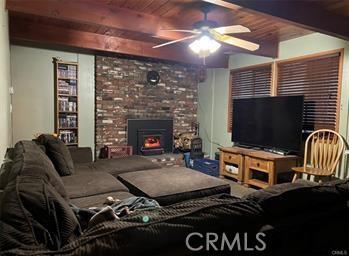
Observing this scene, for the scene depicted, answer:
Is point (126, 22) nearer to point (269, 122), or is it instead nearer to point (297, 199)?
point (269, 122)

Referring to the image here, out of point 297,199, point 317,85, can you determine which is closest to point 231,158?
point 317,85

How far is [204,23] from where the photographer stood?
2.98 m

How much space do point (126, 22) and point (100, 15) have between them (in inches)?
12.3

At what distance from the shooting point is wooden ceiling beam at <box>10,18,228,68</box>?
386cm

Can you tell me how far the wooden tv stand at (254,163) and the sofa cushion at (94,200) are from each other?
91.2 inches

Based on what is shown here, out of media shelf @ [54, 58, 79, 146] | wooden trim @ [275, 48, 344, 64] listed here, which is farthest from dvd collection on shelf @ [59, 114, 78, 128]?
wooden trim @ [275, 48, 344, 64]

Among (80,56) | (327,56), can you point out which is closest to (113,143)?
(80,56)

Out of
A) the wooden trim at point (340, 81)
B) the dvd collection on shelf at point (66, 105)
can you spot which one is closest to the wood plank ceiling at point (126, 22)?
the wooden trim at point (340, 81)

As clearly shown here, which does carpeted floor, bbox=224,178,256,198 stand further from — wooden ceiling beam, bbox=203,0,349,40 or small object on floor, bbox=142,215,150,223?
small object on floor, bbox=142,215,150,223

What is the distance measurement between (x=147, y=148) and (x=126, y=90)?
1341mm

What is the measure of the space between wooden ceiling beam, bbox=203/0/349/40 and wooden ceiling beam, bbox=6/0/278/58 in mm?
1162

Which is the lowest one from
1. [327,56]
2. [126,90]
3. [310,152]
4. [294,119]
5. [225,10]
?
[310,152]

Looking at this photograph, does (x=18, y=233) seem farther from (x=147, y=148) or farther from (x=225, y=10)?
(x=147, y=148)

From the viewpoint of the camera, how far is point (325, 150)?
3.51 m
